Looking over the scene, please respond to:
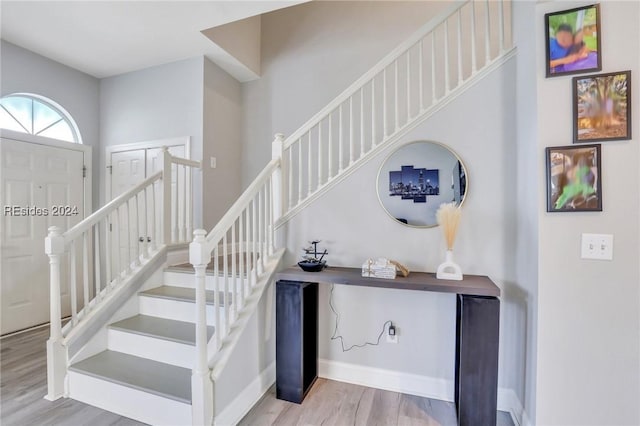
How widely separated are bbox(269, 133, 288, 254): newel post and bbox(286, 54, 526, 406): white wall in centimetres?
14

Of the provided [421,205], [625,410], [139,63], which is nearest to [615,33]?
[421,205]

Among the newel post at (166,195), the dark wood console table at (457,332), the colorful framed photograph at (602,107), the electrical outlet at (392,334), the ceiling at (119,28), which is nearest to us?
the colorful framed photograph at (602,107)

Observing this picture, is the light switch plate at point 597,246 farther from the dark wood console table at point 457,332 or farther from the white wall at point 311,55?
the white wall at point 311,55

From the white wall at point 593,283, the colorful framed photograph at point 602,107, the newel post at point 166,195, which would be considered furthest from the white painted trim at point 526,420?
the newel post at point 166,195

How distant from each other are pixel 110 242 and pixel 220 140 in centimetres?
191

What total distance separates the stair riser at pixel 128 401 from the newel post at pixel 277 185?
4.05 ft

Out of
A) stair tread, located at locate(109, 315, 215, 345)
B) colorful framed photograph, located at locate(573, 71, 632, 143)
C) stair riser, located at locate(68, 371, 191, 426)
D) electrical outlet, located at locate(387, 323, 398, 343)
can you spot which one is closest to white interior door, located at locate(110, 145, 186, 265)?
stair tread, located at locate(109, 315, 215, 345)

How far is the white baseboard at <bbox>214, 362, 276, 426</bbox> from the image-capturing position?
A: 1.81 metres

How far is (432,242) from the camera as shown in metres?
2.16

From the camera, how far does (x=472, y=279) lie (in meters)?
1.92

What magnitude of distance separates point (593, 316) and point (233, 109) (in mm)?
4087

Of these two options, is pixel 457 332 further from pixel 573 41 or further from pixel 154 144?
pixel 154 144

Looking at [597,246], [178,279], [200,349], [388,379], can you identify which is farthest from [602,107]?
[178,279]

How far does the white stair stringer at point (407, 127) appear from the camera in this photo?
2045mm
